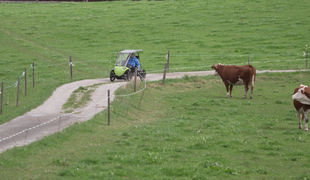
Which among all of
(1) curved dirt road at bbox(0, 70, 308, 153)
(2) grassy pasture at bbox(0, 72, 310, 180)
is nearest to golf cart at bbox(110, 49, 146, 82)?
(1) curved dirt road at bbox(0, 70, 308, 153)

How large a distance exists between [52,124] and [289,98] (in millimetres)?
14186

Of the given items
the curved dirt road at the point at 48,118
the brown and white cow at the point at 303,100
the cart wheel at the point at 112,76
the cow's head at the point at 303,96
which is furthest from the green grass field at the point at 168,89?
the cart wheel at the point at 112,76

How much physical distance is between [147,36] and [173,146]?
31.9m

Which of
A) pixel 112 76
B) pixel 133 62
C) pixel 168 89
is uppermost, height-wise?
pixel 133 62

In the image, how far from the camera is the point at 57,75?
30.6 m

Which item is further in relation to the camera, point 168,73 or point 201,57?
point 201,57

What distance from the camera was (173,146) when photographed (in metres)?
14.1

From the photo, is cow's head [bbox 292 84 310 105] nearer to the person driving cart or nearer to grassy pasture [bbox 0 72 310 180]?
grassy pasture [bbox 0 72 310 180]

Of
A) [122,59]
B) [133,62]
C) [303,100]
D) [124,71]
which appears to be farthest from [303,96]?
[122,59]

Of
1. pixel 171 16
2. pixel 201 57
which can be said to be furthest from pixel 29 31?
pixel 201 57

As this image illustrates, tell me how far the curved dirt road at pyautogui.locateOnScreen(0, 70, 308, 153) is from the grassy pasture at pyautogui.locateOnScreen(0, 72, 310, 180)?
24.8 inches

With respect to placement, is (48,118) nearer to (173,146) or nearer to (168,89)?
(173,146)

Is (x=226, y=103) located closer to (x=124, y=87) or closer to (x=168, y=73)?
(x=124, y=87)

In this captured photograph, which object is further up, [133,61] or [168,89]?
[133,61]
